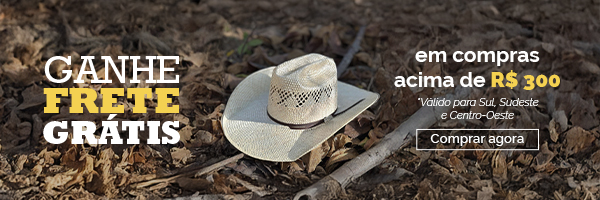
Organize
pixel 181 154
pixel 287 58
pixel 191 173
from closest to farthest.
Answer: pixel 191 173, pixel 181 154, pixel 287 58

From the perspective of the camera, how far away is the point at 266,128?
3.46 m

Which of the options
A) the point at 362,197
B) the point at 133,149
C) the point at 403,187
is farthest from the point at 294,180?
the point at 133,149

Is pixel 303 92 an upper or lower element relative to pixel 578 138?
upper

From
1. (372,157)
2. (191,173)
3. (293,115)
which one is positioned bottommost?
(191,173)

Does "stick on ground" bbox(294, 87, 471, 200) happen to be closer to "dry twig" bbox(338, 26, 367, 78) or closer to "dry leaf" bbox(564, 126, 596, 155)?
"dry leaf" bbox(564, 126, 596, 155)

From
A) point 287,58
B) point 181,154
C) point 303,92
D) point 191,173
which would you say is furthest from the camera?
point 287,58

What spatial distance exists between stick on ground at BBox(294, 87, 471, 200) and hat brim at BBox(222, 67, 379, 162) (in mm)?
212

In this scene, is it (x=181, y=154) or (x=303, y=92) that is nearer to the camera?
(x=303, y=92)

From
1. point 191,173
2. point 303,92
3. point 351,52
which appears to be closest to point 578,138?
point 303,92

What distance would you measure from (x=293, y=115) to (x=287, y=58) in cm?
158

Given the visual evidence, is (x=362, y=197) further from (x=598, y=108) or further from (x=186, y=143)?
(x=598, y=108)

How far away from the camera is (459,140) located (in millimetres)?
3709

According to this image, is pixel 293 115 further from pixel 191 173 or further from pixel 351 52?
pixel 351 52

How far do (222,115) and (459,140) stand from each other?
155 cm
